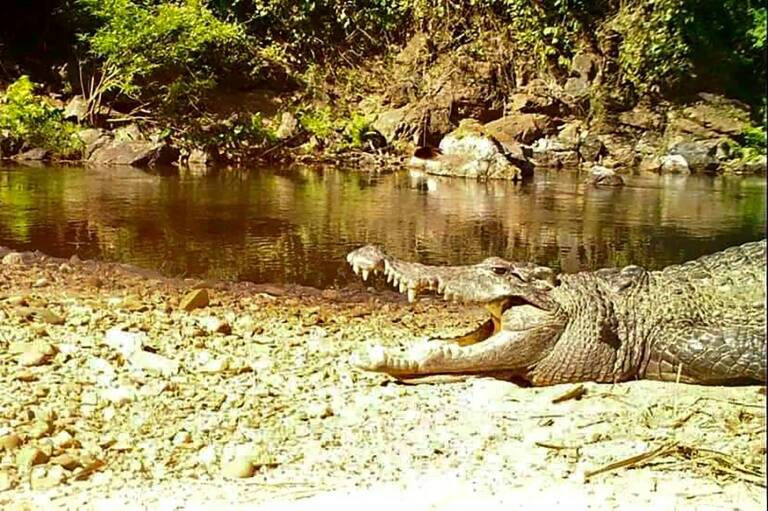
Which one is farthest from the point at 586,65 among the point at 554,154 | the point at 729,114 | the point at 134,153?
the point at 729,114

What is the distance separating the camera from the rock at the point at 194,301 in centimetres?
488

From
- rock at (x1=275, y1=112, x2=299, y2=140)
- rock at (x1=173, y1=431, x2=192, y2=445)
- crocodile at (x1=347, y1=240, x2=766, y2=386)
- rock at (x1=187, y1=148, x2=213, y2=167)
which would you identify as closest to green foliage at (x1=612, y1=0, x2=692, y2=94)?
rock at (x1=275, y1=112, x2=299, y2=140)

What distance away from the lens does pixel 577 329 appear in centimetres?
381

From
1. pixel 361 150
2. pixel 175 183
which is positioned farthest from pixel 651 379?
pixel 361 150

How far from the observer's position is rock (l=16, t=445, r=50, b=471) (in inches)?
106

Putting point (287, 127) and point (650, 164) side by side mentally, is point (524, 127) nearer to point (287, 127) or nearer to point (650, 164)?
point (650, 164)

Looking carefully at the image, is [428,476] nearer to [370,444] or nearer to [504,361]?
[370,444]

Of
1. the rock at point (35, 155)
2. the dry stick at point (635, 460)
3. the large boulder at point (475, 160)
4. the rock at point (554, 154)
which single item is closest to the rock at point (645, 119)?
the rock at point (554, 154)

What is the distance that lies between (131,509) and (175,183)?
987cm

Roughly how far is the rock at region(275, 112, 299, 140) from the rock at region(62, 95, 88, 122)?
11.4 feet

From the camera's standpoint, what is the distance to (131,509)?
8.15 ft

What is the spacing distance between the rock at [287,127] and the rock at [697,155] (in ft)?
23.1

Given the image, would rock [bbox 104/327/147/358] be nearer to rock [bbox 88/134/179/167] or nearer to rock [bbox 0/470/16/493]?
rock [bbox 0/470/16/493]

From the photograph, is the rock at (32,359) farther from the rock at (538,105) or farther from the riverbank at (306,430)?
the rock at (538,105)
